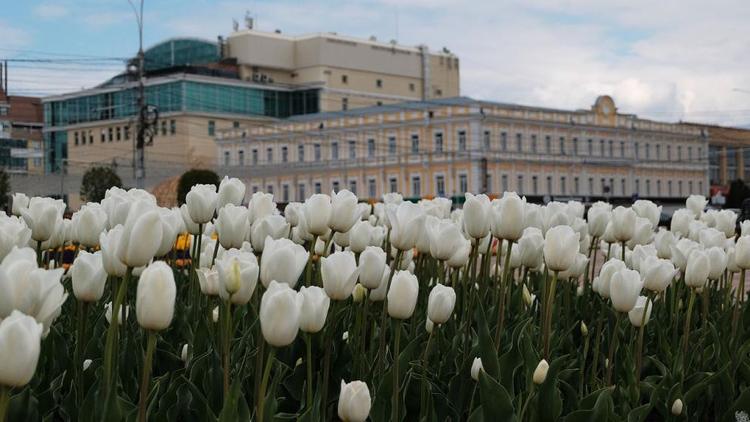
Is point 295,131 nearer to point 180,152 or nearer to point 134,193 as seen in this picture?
point 180,152

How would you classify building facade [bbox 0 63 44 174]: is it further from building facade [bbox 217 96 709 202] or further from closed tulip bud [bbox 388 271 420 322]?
closed tulip bud [bbox 388 271 420 322]

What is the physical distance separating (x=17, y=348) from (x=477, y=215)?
5.80 feet

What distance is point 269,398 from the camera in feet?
6.62

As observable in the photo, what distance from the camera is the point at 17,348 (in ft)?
4.84

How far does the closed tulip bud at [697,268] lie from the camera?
3145 mm

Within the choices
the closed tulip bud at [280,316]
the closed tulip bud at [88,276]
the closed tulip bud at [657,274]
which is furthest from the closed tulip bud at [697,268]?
the closed tulip bud at [88,276]

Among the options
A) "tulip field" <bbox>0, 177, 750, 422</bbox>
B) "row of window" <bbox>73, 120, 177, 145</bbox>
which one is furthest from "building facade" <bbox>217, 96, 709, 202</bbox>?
"tulip field" <bbox>0, 177, 750, 422</bbox>

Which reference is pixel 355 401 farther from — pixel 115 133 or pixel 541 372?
pixel 115 133

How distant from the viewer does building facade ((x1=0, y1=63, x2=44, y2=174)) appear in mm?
81500

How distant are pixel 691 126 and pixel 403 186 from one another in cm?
2460

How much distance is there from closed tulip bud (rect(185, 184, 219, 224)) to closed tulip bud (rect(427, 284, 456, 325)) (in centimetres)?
92

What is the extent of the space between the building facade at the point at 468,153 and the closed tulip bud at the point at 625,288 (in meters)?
48.6

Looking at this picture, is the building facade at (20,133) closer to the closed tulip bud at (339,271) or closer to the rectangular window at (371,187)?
the rectangular window at (371,187)

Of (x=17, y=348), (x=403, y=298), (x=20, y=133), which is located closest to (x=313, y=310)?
(x=403, y=298)
